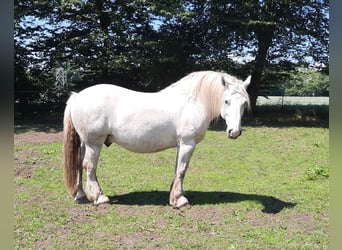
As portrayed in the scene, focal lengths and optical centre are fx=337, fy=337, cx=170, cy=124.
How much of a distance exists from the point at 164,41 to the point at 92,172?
10.8m

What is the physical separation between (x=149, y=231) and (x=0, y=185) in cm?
336

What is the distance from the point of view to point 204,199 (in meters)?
5.42

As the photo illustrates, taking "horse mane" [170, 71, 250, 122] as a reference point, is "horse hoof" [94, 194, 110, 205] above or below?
below

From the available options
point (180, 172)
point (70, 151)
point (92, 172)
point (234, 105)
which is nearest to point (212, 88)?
point (234, 105)

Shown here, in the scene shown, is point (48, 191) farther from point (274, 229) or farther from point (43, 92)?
point (43, 92)

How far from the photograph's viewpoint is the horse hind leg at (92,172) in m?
4.94

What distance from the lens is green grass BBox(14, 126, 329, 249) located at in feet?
12.8

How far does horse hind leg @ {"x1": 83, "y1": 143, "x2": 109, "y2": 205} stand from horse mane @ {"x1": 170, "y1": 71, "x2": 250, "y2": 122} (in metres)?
1.63

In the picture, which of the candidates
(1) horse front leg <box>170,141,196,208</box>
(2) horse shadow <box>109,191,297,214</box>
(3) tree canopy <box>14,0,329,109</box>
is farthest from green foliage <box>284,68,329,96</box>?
(1) horse front leg <box>170,141,196,208</box>

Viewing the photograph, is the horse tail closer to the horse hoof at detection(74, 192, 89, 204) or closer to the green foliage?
the horse hoof at detection(74, 192, 89, 204)

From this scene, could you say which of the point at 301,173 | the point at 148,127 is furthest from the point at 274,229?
the point at 301,173

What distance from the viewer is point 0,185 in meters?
0.98

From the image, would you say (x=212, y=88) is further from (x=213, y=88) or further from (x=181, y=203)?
(x=181, y=203)

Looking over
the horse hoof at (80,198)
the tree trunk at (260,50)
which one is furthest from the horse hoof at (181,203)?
the tree trunk at (260,50)
